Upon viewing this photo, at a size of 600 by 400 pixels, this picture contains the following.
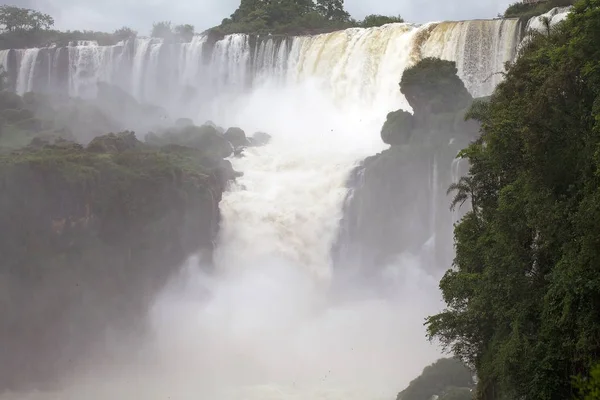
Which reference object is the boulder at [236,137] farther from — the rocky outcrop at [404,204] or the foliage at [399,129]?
the rocky outcrop at [404,204]

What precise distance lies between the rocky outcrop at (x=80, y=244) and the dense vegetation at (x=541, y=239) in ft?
60.0

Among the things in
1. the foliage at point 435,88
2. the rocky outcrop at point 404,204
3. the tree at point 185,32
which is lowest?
the rocky outcrop at point 404,204

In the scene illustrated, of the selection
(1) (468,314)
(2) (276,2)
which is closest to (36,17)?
(2) (276,2)

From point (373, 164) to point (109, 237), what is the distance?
12311 millimetres

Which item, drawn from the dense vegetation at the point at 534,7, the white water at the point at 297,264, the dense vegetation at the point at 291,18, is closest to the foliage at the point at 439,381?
the white water at the point at 297,264

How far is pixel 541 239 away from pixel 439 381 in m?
10.1

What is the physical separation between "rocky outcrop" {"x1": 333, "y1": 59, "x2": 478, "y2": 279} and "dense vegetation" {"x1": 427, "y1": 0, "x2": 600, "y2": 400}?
1608cm

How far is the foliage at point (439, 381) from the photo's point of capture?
21109mm

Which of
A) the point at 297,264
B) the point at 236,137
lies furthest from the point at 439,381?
the point at 236,137

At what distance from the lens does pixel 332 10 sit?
223 feet

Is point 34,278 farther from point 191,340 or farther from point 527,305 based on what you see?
point 527,305

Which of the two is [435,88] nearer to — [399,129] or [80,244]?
[399,129]

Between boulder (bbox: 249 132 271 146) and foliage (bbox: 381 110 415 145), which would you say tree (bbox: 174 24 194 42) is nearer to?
boulder (bbox: 249 132 271 146)

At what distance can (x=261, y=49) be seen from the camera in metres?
50.1
